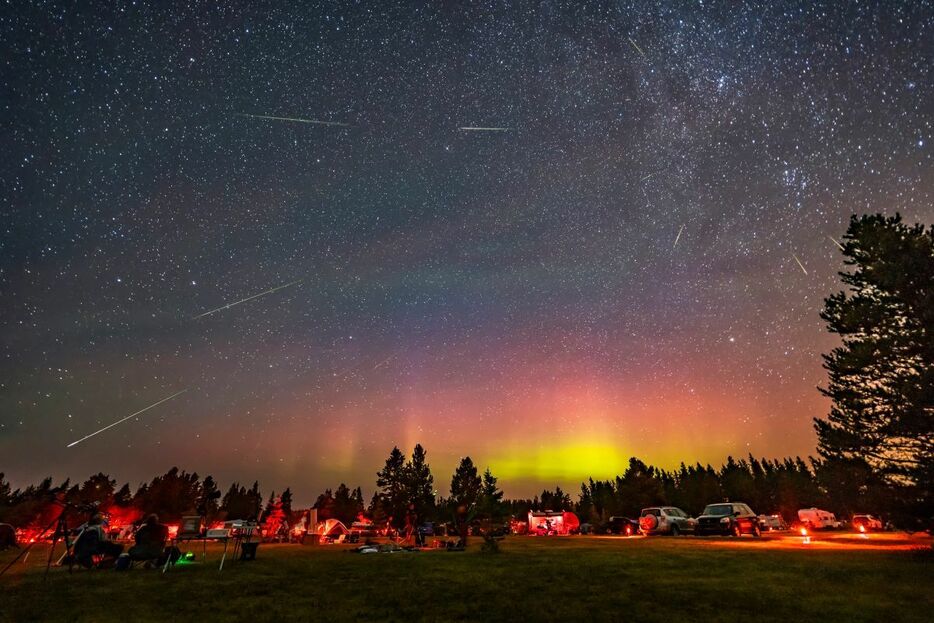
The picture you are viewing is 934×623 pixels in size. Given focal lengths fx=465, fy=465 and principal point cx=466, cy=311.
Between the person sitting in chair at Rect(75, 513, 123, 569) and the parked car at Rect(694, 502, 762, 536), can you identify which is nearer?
the person sitting in chair at Rect(75, 513, 123, 569)

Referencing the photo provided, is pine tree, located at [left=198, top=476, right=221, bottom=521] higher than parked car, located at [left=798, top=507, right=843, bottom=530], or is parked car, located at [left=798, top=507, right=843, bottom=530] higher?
pine tree, located at [left=198, top=476, right=221, bottom=521]

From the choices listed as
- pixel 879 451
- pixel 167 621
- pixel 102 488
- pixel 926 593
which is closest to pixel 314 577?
pixel 167 621

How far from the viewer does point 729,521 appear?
98.0ft

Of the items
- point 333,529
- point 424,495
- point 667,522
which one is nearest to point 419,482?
point 424,495

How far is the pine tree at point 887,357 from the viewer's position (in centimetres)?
1791

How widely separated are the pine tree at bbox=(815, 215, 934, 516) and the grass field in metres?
4.70

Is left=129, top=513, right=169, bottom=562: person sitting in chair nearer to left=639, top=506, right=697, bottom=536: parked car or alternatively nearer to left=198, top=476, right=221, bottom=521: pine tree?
left=639, top=506, right=697, bottom=536: parked car

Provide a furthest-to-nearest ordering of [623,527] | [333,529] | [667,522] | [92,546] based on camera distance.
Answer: [333,529] → [623,527] → [667,522] → [92,546]

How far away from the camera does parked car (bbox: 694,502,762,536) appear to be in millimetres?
29906

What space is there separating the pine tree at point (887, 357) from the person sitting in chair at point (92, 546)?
2845 cm

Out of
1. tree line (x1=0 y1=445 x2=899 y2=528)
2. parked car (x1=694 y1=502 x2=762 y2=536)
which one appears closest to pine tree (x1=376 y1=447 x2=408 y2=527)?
tree line (x1=0 y1=445 x2=899 y2=528)

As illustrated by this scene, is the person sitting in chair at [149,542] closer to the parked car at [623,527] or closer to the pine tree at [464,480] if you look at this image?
the parked car at [623,527]

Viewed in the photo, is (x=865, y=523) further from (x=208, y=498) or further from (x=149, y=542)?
(x=208, y=498)

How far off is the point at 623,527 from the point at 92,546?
38.4 meters
